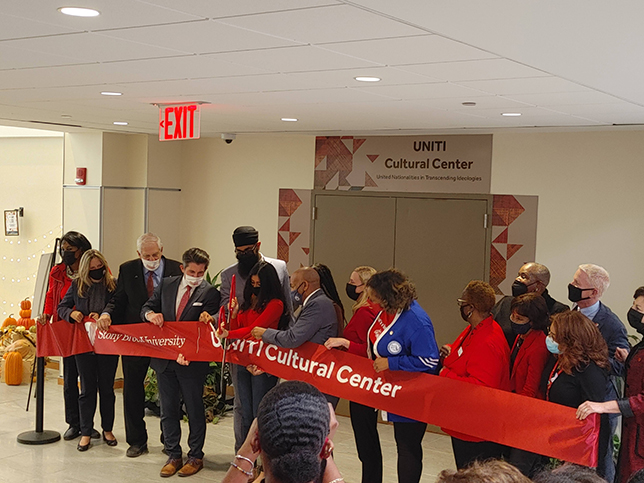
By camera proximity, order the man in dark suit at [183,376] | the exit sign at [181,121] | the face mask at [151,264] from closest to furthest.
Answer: the exit sign at [181,121] → the man in dark suit at [183,376] → the face mask at [151,264]

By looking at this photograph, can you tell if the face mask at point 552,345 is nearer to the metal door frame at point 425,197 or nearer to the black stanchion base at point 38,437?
the metal door frame at point 425,197

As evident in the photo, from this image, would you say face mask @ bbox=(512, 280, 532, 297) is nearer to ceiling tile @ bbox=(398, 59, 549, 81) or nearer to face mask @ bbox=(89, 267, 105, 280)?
ceiling tile @ bbox=(398, 59, 549, 81)

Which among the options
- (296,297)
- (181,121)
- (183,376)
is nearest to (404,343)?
(296,297)

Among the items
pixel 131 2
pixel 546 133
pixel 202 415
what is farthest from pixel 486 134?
pixel 131 2

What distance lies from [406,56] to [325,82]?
3.11 feet

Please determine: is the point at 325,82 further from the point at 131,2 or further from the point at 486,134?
the point at 486,134

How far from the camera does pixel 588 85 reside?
402 cm

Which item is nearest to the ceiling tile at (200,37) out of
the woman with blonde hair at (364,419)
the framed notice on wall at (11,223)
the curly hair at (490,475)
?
the curly hair at (490,475)

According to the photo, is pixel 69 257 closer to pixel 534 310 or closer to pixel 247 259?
pixel 247 259

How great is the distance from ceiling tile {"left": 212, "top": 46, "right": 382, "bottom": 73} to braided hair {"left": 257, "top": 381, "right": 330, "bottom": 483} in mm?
1816

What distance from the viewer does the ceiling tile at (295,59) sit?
11.1 ft

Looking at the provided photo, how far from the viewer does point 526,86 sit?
4.14 meters

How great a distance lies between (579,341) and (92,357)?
4.02 meters

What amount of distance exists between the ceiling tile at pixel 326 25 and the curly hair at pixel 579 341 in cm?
202
